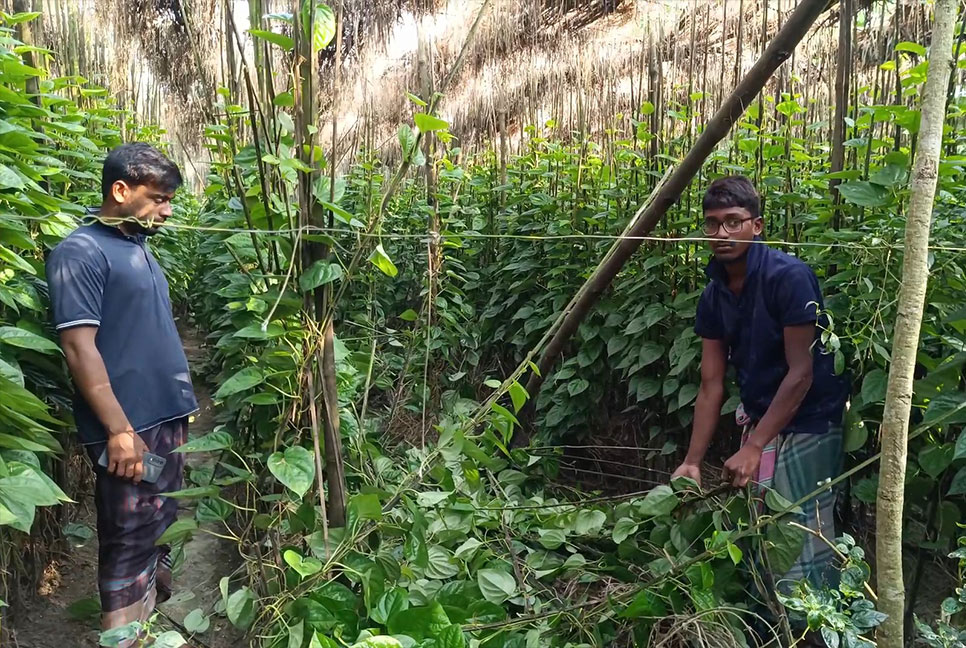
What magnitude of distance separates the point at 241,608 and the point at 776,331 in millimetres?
1586

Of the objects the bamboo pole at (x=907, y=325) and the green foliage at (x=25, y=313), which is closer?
the bamboo pole at (x=907, y=325)

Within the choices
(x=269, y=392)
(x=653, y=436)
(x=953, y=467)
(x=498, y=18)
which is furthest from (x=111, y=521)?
(x=498, y=18)

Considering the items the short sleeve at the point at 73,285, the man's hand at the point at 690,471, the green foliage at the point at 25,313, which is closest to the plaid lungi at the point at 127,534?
the green foliage at the point at 25,313

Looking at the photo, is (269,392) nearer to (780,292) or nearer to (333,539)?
(333,539)

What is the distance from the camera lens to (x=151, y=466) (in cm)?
197

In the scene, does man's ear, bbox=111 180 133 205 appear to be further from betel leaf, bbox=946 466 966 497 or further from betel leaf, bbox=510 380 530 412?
betel leaf, bbox=946 466 966 497

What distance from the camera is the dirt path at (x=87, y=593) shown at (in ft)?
7.50

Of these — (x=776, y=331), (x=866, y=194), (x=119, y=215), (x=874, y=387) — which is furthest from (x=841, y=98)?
(x=119, y=215)

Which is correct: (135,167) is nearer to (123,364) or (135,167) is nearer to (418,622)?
(123,364)

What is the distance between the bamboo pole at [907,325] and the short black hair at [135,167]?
1.86 meters

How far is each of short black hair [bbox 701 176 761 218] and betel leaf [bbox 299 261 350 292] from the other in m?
1.22

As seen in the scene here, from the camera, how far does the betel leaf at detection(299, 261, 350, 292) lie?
1.48 meters

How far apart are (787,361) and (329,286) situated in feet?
4.29

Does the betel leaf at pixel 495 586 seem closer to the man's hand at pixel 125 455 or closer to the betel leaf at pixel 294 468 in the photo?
the betel leaf at pixel 294 468
